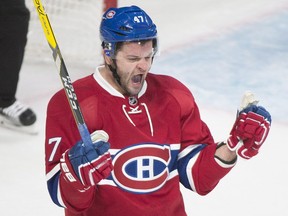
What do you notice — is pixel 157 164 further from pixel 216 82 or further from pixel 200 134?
pixel 216 82

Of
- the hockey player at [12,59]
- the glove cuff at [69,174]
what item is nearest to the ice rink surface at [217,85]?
the hockey player at [12,59]

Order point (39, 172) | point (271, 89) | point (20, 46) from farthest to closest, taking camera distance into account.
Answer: point (271, 89)
point (20, 46)
point (39, 172)

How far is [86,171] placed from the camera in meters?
1.59

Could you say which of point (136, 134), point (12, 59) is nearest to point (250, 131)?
point (136, 134)

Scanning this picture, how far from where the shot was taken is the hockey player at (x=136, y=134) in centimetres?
172

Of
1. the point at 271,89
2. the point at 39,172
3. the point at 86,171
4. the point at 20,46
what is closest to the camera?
the point at 86,171

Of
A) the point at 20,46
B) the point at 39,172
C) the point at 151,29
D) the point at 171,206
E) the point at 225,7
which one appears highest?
the point at 151,29

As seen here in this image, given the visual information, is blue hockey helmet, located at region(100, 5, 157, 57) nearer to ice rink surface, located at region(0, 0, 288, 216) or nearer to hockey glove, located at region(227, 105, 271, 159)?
hockey glove, located at region(227, 105, 271, 159)

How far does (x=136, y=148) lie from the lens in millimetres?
1758

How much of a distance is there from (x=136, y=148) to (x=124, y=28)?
0.27 m

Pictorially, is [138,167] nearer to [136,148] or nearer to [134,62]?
[136,148]

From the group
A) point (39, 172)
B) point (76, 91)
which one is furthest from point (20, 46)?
point (76, 91)

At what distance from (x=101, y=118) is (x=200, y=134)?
26 cm

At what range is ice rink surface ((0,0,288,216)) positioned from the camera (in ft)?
8.49
